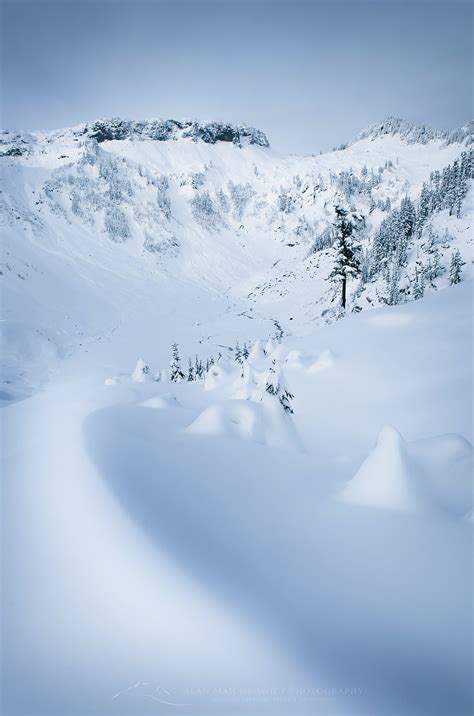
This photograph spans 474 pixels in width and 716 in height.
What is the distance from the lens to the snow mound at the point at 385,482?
4156 mm

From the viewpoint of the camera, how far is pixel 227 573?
2.89 m

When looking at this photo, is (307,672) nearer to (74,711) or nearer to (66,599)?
(74,711)

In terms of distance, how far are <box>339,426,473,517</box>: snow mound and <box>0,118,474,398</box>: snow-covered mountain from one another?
82.0 feet

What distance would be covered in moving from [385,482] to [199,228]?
304 ft

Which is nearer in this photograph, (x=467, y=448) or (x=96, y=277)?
(x=467, y=448)

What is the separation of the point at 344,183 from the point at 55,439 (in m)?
102

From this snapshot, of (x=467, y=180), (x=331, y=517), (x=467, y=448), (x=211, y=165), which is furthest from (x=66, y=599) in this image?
(x=211, y=165)

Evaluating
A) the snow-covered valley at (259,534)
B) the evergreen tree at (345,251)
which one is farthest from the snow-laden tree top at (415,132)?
the snow-covered valley at (259,534)

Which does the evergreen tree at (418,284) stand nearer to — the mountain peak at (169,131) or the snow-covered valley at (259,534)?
the snow-covered valley at (259,534)

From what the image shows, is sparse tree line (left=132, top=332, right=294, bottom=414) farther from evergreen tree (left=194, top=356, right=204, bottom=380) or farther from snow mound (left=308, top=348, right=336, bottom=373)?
A: snow mound (left=308, top=348, right=336, bottom=373)

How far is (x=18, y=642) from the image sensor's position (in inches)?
93.1

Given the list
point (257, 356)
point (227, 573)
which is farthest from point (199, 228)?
point (227, 573)

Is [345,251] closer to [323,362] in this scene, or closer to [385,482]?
[323,362]

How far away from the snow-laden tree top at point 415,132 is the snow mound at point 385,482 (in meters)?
137
